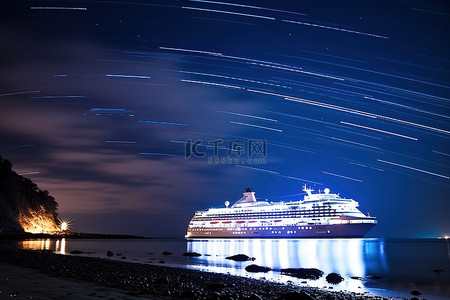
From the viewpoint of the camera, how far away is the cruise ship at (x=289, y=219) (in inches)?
4009

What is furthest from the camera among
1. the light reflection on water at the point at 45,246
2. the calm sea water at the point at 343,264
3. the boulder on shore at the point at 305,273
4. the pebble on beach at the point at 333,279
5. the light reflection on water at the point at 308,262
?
the light reflection on water at the point at 45,246

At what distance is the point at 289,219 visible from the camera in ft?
359

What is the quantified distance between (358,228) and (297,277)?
89341 mm

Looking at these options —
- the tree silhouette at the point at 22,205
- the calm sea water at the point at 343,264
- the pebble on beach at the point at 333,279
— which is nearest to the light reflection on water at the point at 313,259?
the calm sea water at the point at 343,264

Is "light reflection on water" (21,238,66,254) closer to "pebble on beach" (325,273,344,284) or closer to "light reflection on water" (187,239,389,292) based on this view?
"light reflection on water" (187,239,389,292)

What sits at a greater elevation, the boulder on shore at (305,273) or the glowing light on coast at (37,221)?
the glowing light on coast at (37,221)

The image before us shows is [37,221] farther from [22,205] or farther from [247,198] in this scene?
[247,198]

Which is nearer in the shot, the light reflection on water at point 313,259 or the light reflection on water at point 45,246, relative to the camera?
the light reflection on water at point 313,259

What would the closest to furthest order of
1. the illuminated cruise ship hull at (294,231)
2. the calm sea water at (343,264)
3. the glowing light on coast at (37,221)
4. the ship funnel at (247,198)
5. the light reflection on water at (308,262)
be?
1. the calm sea water at (343,264)
2. the light reflection on water at (308,262)
3. the glowing light on coast at (37,221)
4. the illuminated cruise ship hull at (294,231)
5. the ship funnel at (247,198)

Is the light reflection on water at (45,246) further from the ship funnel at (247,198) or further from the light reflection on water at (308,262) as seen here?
the ship funnel at (247,198)

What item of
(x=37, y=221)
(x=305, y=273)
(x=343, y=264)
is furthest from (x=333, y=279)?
(x=37, y=221)

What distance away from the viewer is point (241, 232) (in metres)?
119

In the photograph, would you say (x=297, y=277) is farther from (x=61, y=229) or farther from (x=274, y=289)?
(x=61, y=229)

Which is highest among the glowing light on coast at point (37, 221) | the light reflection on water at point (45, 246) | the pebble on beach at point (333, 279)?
the glowing light on coast at point (37, 221)
